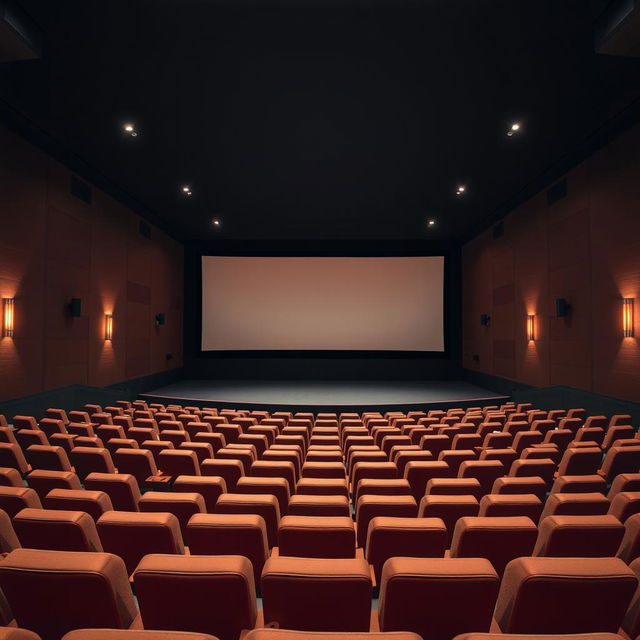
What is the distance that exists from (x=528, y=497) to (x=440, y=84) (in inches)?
216

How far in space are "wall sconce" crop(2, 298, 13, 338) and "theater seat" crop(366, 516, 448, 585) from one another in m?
7.20

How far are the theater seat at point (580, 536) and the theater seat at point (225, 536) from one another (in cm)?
112

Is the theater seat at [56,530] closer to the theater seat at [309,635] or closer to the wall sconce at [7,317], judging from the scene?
the theater seat at [309,635]

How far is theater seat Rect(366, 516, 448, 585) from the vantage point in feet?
5.94

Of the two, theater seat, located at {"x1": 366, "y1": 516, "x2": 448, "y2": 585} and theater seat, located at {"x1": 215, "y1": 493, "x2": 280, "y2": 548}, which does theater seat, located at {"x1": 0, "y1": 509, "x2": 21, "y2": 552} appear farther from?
theater seat, located at {"x1": 366, "y1": 516, "x2": 448, "y2": 585}

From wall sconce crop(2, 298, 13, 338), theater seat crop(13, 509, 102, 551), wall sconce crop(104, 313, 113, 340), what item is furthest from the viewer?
wall sconce crop(104, 313, 113, 340)

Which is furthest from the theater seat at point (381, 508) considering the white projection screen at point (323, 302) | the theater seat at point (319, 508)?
the white projection screen at point (323, 302)

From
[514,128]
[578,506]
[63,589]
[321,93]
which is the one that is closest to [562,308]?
[514,128]

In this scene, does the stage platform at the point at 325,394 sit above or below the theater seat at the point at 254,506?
below

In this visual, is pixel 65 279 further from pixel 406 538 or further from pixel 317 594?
pixel 317 594

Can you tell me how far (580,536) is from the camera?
1.76m

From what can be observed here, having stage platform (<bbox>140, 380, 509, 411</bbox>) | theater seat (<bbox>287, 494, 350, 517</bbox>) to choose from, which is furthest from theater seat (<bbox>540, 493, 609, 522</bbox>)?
stage platform (<bbox>140, 380, 509, 411</bbox>)

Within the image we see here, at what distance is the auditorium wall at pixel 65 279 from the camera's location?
725cm

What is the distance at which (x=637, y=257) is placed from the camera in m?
6.96
